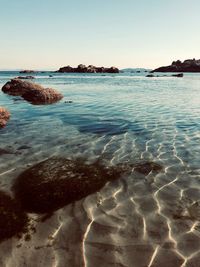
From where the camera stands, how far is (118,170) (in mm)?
6855

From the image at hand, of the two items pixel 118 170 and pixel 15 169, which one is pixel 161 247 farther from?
pixel 15 169

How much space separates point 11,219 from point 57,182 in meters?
1.58

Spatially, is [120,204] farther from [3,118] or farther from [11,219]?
[3,118]

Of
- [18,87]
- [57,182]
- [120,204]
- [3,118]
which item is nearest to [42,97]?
[3,118]

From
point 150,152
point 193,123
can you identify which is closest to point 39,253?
point 150,152

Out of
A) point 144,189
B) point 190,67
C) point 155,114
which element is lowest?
point 190,67

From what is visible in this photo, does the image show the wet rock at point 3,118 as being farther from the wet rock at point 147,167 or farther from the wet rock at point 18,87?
the wet rock at point 18,87

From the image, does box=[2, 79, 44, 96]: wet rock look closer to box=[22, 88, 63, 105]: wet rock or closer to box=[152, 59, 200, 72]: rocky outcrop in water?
box=[22, 88, 63, 105]: wet rock

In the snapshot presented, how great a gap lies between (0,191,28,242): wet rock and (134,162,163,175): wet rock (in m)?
3.03

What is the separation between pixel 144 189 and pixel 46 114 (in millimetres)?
9685

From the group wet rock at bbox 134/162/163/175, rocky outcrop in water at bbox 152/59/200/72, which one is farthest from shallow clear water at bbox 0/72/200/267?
Result: rocky outcrop in water at bbox 152/59/200/72

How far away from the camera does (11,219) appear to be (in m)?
4.71

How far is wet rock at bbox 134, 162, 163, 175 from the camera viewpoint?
686 centimetres

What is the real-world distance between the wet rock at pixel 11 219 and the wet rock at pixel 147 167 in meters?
3.03
